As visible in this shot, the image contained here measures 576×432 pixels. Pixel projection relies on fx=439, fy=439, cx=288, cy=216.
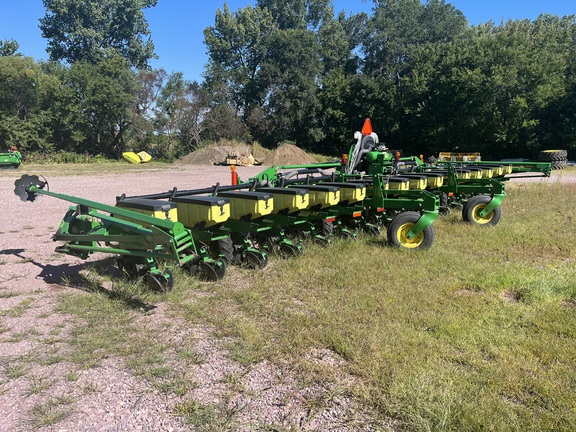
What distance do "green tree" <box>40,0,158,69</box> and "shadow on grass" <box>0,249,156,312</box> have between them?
51281mm

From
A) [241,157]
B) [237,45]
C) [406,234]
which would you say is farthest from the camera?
[237,45]

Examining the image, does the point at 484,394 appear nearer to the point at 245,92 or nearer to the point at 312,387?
the point at 312,387

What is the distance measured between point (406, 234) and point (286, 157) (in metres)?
28.4

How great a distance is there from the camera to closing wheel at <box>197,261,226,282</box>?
5.08 meters

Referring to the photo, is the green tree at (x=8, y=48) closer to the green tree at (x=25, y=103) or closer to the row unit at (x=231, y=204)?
the green tree at (x=25, y=103)

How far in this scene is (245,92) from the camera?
154 ft

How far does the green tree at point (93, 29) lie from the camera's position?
51.4 m

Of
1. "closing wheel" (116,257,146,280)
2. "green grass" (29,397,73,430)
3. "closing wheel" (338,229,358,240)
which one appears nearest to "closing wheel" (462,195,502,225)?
"closing wheel" (338,229,358,240)

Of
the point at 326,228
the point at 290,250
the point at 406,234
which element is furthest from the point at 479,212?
the point at 290,250

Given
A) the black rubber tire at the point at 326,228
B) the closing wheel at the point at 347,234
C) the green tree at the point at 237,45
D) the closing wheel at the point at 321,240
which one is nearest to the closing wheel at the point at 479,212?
the closing wheel at the point at 347,234

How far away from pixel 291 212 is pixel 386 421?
368 cm

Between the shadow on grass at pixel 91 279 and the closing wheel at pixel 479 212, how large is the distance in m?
6.20

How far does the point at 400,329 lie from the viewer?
3.65 metres

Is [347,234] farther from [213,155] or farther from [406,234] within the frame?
[213,155]
